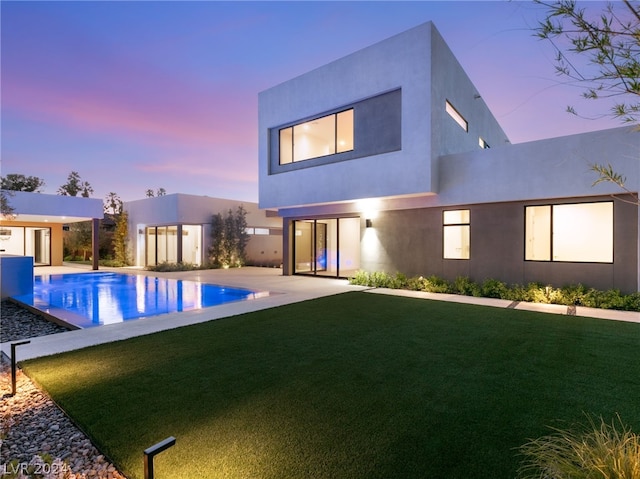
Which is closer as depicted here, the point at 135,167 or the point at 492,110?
the point at 492,110

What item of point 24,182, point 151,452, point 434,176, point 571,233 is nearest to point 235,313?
point 151,452

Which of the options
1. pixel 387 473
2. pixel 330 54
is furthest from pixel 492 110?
pixel 387 473

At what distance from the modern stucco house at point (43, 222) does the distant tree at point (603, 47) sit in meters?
21.7

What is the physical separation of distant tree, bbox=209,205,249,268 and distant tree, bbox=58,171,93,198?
27328mm

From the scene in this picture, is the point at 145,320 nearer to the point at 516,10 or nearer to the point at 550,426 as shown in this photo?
the point at 550,426

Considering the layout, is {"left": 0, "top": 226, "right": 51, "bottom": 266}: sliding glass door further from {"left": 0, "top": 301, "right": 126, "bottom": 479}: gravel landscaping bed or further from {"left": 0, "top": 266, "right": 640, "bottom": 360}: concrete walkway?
{"left": 0, "top": 301, "right": 126, "bottom": 479}: gravel landscaping bed

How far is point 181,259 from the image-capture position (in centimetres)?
2017

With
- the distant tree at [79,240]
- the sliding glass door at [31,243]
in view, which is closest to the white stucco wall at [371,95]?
the sliding glass door at [31,243]

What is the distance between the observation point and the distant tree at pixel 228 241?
2048cm

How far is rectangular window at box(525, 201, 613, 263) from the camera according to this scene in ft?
29.2

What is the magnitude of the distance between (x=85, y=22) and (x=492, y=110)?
58.1ft

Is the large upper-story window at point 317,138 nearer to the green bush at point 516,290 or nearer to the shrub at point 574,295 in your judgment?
the green bush at point 516,290

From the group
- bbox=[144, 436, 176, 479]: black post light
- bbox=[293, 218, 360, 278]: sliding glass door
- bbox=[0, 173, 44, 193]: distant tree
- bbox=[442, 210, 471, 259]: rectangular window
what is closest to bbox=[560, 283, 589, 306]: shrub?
bbox=[442, 210, 471, 259]: rectangular window

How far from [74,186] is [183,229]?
27403mm
